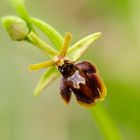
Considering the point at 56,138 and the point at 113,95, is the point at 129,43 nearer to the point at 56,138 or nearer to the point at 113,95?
the point at 113,95

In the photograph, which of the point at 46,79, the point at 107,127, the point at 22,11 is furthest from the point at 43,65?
the point at 107,127


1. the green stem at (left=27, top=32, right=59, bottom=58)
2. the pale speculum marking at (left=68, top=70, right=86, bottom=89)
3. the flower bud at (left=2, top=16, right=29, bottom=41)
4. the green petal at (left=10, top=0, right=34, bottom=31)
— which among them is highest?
the green petal at (left=10, top=0, right=34, bottom=31)

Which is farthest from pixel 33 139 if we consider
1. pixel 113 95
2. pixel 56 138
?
pixel 113 95

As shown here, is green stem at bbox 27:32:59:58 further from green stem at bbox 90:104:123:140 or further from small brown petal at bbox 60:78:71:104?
green stem at bbox 90:104:123:140

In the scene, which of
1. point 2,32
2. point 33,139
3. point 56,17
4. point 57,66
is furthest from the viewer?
point 56,17

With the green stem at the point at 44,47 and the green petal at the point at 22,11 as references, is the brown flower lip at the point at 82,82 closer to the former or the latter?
the green stem at the point at 44,47

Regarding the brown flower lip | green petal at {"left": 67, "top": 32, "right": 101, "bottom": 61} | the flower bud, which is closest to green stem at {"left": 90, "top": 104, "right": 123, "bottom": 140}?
the brown flower lip
